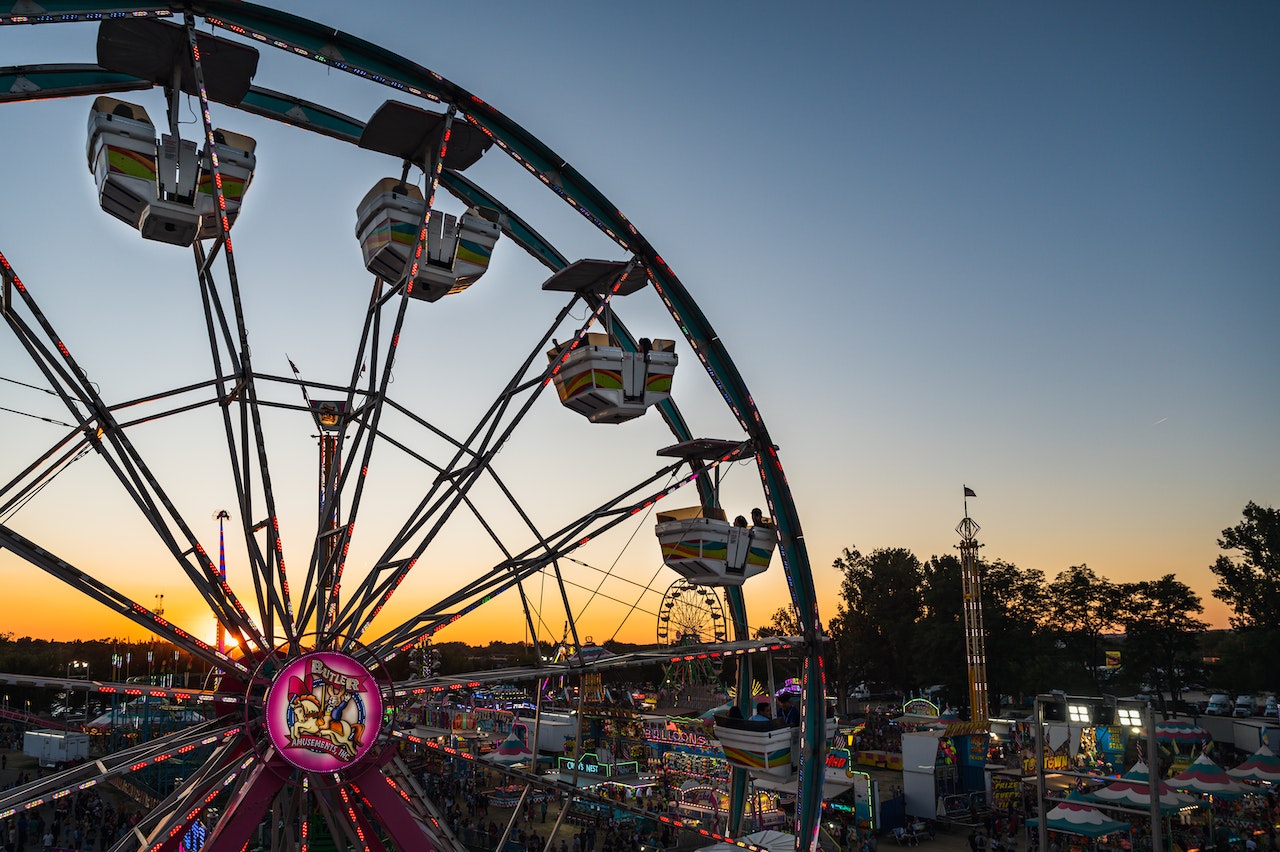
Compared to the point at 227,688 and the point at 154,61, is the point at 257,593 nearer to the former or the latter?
the point at 227,688

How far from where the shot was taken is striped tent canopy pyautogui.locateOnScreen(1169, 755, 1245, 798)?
22828mm

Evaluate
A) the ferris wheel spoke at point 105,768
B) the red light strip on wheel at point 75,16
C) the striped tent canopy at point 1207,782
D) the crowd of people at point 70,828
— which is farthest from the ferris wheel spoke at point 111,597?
the striped tent canopy at point 1207,782

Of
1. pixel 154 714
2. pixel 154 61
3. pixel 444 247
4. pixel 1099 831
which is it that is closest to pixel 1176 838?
pixel 1099 831

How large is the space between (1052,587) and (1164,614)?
6.09 meters

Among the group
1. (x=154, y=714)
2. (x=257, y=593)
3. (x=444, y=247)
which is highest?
(x=444, y=247)

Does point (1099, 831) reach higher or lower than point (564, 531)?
lower

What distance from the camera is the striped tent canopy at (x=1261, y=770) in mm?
25205

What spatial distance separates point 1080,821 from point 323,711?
17.9 meters

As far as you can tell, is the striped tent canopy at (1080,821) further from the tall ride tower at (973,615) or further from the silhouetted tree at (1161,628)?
the silhouetted tree at (1161,628)

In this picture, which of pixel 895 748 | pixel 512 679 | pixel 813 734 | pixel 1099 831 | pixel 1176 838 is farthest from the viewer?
pixel 895 748

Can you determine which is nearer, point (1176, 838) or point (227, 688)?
point (227, 688)

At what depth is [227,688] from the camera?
27.5ft

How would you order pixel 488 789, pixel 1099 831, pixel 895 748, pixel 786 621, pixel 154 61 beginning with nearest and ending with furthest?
1. pixel 154 61
2. pixel 1099 831
3. pixel 488 789
4. pixel 895 748
5. pixel 786 621

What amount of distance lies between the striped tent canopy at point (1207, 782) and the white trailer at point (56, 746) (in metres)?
32.2
